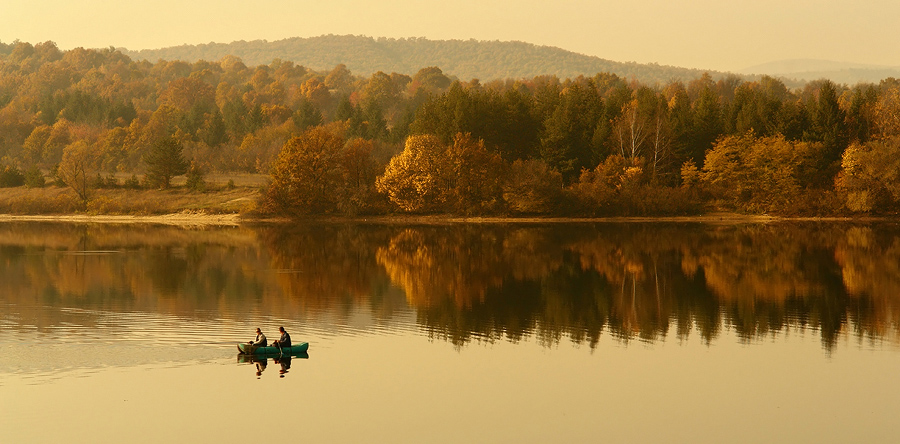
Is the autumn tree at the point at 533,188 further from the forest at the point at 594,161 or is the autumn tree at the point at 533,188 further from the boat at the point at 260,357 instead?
the boat at the point at 260,357

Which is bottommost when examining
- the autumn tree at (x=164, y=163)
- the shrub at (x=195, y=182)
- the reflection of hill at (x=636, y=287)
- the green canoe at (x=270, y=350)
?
the reflection of hill at (x=636, y=287)

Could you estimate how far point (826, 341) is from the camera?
2434cm

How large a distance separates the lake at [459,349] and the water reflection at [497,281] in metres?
0.21

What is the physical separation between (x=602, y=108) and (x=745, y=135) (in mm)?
16379

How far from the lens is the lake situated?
55.9ft

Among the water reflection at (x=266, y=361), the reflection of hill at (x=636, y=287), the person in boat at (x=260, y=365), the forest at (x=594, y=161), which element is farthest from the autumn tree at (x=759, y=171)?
the person in boat at (x=260, y=365)

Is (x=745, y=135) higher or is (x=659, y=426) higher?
(x=745, y=135)

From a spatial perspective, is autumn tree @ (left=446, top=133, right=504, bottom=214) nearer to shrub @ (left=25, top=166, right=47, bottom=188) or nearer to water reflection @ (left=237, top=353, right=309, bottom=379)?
shrub @ (left=25, top=166, right=47, bottom=188)

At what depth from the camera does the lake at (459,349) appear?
17.0 m

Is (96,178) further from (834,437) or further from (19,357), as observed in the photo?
(834,437)

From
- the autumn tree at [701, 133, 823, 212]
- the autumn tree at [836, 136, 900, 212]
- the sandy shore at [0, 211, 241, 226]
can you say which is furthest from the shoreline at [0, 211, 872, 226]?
the autumn tree at [701, 133, 823, 212]

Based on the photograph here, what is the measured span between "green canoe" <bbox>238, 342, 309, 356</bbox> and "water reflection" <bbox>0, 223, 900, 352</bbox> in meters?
4.66

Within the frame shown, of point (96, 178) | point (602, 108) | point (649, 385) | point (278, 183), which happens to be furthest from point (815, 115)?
point (96, 178)

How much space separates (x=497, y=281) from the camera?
37.3m
